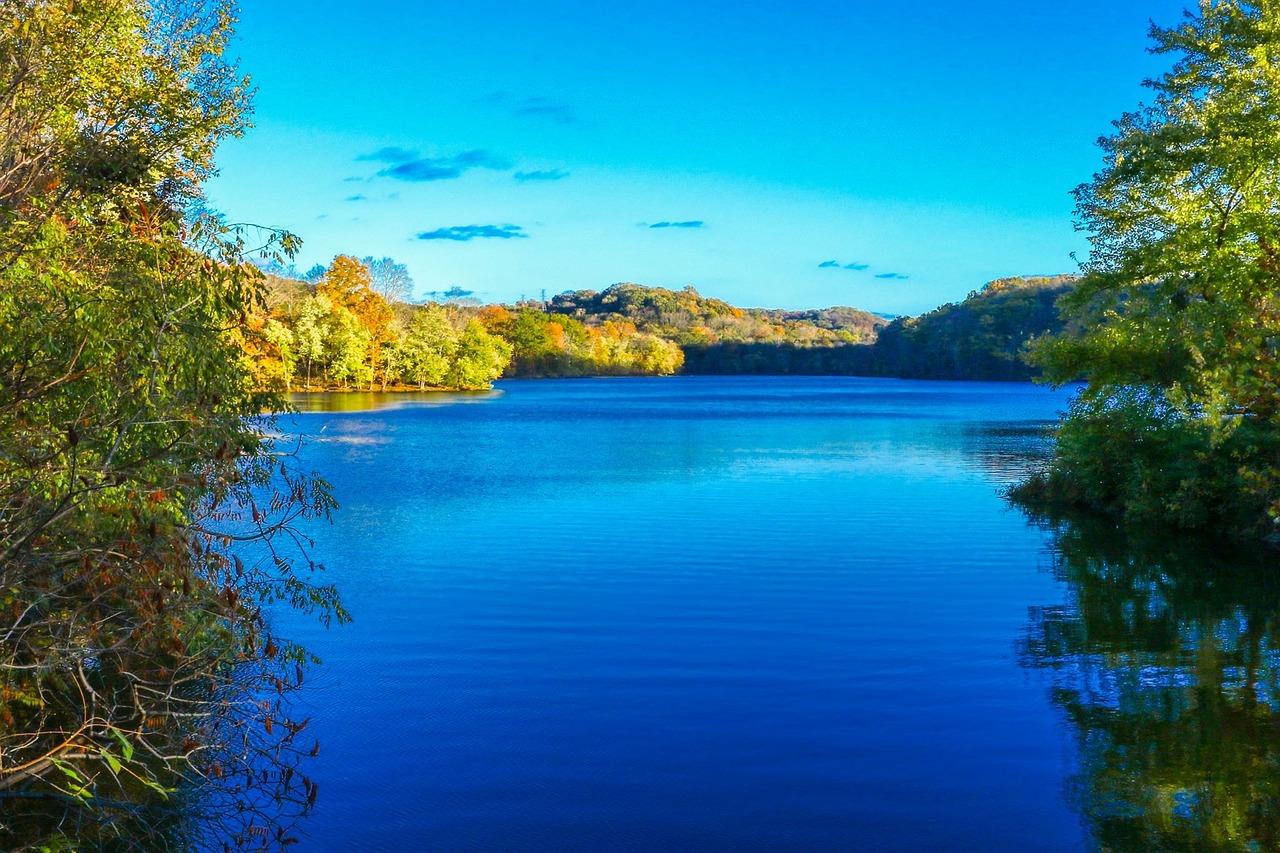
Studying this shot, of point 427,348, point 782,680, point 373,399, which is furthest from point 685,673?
point 427,348

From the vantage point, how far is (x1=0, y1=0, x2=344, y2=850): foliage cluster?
7105 mm

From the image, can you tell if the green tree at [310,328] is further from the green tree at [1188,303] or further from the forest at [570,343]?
the green tree at [1188,303]

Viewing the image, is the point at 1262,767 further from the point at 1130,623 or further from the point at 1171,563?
the point at 1171,563

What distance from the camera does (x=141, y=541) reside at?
358 inches

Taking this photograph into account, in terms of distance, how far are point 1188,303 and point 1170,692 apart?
13.6 meters

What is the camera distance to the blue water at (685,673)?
832 centimetres

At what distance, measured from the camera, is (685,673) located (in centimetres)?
1185

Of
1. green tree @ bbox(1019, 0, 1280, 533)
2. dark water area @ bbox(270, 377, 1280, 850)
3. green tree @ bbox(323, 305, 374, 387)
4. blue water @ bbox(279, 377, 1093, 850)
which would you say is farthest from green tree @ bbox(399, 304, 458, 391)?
green tree @ bbox(1019, 0, 1280, 533)

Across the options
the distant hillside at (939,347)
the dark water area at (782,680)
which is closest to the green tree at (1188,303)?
the dark water area at (782,680)

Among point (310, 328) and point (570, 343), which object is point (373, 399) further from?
point (570, 343)

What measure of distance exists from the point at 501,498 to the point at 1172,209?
16749 mm

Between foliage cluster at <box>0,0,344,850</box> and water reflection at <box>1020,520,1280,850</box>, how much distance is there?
22.2ft

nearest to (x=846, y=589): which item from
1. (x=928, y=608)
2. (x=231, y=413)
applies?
(x=928, y=608)

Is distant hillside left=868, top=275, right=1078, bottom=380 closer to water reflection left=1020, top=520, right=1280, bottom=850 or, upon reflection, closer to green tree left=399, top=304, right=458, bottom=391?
green tree left=399, top=304, right=458, bottom=391
